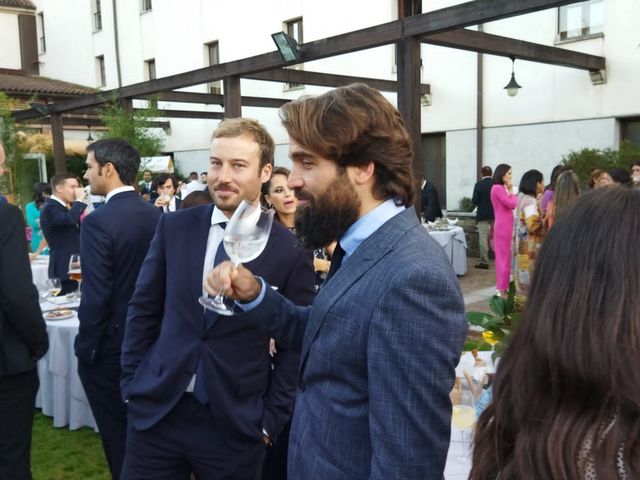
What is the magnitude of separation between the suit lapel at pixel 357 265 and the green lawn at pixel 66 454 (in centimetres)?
307

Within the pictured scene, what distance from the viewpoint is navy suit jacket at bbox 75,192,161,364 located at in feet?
9.73

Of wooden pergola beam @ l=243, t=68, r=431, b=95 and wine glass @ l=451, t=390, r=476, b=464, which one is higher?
wooden pergola beam @ l=243, t=68, r=431, b=95

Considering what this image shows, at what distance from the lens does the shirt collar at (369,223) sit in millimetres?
1529

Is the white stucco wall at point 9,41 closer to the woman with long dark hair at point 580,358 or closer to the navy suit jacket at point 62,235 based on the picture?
the navy suit jacket at point 62,235

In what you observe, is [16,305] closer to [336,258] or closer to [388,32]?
[336,258]

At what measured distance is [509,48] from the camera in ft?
29.0

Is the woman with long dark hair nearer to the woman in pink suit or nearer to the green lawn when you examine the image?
the green lawn

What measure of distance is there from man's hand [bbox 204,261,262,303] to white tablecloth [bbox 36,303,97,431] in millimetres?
2945

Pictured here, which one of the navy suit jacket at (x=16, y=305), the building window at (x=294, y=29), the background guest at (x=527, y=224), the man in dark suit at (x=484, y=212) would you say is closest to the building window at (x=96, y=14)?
the building window at (x=294, y=29)

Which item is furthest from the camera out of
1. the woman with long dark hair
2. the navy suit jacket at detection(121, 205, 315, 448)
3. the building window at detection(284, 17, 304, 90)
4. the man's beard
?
the building window at detection(284, 17, 304, 90)

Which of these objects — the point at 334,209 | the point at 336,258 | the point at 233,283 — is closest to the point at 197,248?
the point at 233,283

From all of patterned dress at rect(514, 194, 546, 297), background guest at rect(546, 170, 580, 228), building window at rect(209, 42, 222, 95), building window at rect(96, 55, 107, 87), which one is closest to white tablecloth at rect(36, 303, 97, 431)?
background guest at rect(546, 170, 580, 228)

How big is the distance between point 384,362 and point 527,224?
18.3 ft

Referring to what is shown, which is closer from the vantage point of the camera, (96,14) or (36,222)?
(36,222)
